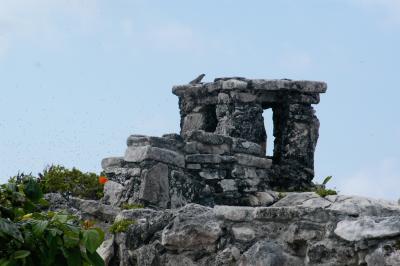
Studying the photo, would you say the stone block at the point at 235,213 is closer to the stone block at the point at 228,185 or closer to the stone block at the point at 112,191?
the stone block at the point at 112,191

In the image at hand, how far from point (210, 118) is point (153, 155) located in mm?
6059

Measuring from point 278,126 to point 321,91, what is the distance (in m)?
1.17

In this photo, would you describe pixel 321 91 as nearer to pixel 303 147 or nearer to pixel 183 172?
pixel 303 147

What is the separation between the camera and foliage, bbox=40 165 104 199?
40.1 ft

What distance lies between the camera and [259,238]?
5852mm

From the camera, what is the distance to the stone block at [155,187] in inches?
439

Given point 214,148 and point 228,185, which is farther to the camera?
point 214,148

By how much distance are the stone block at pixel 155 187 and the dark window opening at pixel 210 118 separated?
5.88 meters

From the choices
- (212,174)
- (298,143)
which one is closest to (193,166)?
(212,174)

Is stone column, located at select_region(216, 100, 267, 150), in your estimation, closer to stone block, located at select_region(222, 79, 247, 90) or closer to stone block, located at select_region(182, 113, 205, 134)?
stone block, located at select_region(222, 79, 247, 90)

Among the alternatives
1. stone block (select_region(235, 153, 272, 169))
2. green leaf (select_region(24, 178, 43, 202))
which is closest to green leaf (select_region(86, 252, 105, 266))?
green leaf (select_region(24, 178, 43, 202))

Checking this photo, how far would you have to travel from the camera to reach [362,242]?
16.9ft

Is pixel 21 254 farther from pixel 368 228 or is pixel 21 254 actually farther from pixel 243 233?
pixel 368 228

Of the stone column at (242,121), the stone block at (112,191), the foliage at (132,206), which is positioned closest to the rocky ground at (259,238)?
the foliage at (132,206)
